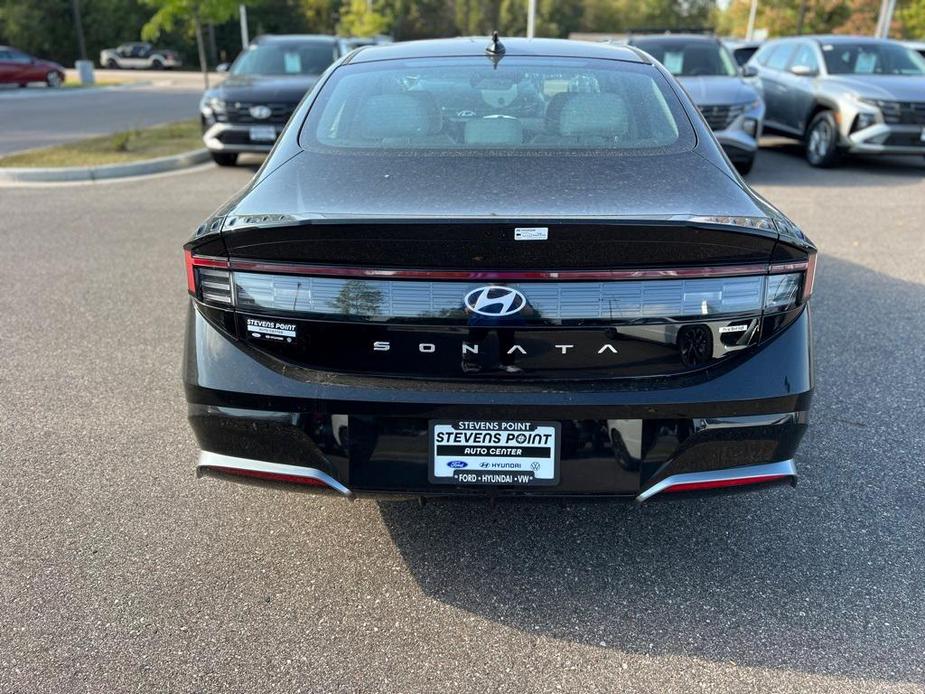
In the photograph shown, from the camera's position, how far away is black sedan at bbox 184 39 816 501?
88.2 inches

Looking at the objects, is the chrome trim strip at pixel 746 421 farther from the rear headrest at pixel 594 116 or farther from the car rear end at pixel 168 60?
the car rear end at pixel 168 60

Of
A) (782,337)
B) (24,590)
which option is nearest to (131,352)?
(24,590)

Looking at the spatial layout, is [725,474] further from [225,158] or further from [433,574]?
[225,158]

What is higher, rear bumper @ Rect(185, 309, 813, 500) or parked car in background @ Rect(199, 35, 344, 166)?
rear bumper @ Rect(185, 309, 813, 500)

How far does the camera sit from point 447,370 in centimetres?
232

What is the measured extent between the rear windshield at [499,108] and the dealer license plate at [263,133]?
281 inches

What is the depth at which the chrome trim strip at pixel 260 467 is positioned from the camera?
239 cm

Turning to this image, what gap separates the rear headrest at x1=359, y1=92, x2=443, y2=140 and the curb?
27.4 ft

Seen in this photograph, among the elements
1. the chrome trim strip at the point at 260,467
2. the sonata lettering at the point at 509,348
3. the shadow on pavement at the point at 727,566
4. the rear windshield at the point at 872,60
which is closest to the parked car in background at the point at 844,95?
the rear windshield at the point at 872,60

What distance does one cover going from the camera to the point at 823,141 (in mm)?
10906

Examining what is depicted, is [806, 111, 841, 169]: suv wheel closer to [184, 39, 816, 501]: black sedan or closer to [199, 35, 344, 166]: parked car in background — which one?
[199, 35, 344, 166]: parked car in background

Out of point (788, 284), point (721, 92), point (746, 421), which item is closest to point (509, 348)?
point (746, 421)

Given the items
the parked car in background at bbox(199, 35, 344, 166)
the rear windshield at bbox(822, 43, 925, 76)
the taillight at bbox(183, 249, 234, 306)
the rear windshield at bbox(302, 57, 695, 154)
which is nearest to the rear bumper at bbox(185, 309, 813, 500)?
the taillight at bbox(183, 249, 234, 306)

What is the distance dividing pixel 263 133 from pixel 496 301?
8910 millimetres
